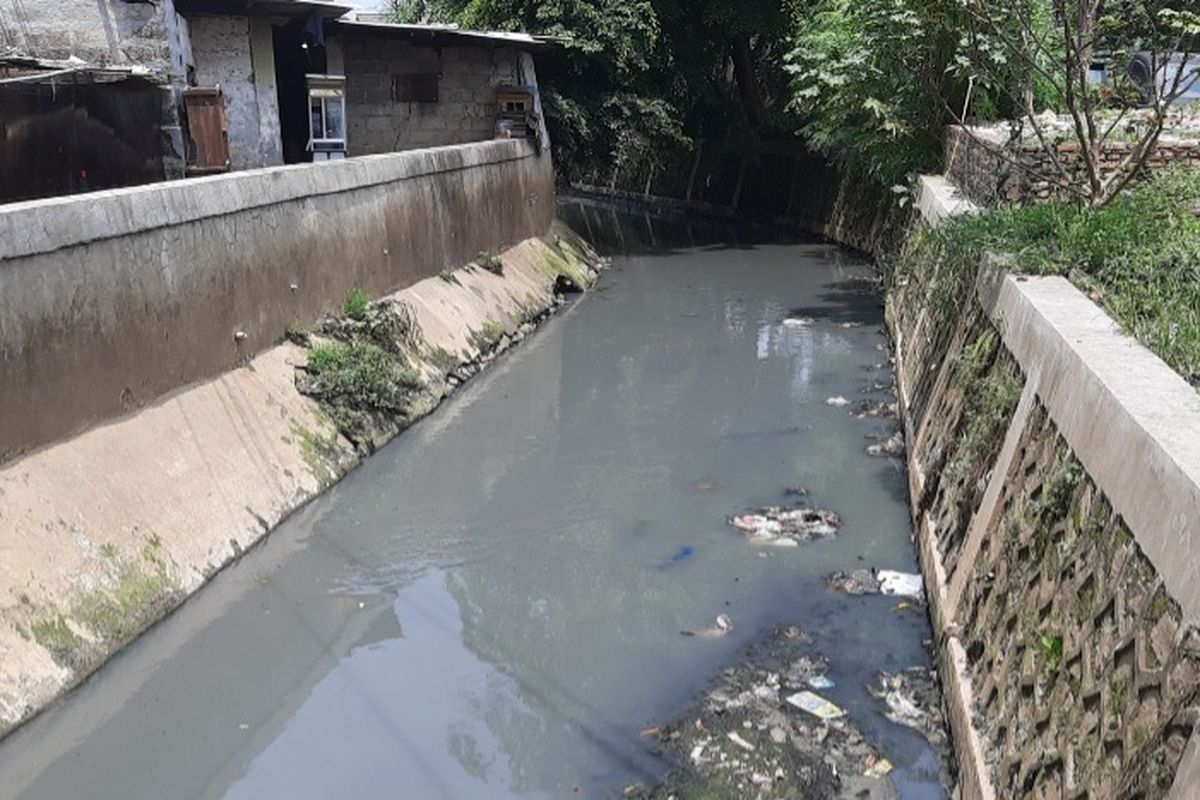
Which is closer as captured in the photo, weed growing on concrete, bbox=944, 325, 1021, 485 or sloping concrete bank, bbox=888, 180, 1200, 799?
sloping concrete bank, bbox=888, 180, 1200, 799

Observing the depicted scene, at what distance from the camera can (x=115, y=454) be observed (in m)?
6.42

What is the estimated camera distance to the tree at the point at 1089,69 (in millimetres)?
7973

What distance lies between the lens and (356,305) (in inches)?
402

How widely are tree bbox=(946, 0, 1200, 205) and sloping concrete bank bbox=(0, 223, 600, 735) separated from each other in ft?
18.8

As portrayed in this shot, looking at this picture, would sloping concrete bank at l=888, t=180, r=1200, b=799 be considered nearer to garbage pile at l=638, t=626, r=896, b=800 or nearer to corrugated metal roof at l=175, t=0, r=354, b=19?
garbage pile at l=638, t=626, r=896, b=800

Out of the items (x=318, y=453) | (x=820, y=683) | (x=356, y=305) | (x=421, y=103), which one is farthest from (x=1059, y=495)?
(x=421, y=103)

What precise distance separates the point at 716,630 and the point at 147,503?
3.27 meters

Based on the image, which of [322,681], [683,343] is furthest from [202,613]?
[683,343]

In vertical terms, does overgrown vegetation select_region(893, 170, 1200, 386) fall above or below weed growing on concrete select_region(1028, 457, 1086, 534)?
above

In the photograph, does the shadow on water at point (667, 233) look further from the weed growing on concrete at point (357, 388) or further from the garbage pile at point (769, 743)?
the garbage pile at point (769, 743)

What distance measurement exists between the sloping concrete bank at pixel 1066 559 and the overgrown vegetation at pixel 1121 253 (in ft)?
0.62

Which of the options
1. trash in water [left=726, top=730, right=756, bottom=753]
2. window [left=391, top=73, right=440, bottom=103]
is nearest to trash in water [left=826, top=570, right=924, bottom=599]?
trash in water [left=726, top=730, right=756, bottom=753]

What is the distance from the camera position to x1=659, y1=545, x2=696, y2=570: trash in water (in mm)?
7117

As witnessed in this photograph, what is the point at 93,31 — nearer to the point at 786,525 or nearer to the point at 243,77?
the point at 243,77
